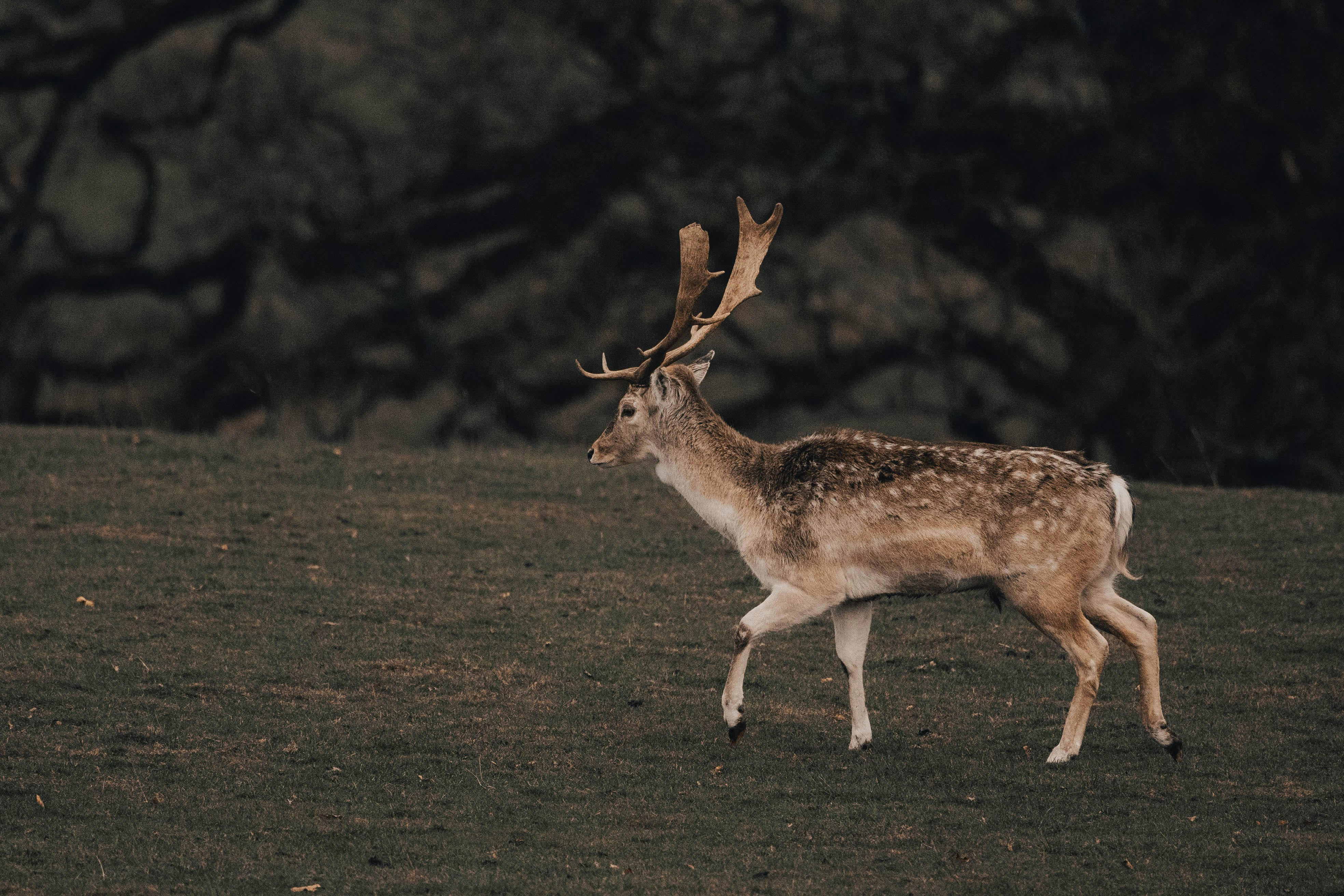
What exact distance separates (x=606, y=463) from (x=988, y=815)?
3455 millimetres

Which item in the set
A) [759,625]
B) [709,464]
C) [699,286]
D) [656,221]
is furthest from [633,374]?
[656,221]

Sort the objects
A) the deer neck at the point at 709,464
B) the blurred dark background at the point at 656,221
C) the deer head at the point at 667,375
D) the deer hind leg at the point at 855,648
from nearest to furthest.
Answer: the deer hind leg at the point at 855,648 → the deer neck at the point at 709,464 → the deer head at the point at 667,375 → the blurred dark background at the point at 656,221

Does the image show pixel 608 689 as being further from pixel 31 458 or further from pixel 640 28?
pixel 640 28

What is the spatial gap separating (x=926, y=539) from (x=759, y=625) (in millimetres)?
1018

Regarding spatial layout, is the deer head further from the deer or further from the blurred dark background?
the blurred dark background

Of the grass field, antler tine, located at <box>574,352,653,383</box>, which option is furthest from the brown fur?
antler tine, located at <box>574,352,653,383</box>

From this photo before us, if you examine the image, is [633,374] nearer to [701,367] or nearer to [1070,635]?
[701,367]

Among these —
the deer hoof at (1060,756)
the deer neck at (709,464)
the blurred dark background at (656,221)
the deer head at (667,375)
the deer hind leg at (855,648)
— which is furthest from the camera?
the blurred dark background at (656,221)

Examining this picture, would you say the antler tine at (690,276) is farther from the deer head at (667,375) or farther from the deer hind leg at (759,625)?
the deer hind leg at (759,625)

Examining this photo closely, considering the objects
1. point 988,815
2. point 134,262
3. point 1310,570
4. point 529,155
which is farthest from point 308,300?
point 988,815

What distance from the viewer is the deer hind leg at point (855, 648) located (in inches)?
323

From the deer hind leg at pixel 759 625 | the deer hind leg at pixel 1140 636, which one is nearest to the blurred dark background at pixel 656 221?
the deer hind leg at pixel 759 625

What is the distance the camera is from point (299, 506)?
13000mm

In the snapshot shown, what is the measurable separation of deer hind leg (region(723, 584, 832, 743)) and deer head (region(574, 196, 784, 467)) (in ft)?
4.98
